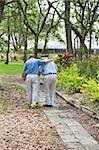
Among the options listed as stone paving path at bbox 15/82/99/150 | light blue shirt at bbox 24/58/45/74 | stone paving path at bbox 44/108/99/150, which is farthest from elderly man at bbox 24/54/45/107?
stone paving path at bbox 44/108/99/150

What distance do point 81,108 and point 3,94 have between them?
5.23m

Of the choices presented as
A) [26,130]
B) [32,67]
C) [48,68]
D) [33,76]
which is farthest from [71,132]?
[48,68]

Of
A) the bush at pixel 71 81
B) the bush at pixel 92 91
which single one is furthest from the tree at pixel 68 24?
the bush at pixel 92 91

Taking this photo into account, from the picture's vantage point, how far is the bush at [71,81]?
18500mm

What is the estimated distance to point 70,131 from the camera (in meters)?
10.2

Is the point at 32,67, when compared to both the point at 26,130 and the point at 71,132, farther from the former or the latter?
the point at 71,132

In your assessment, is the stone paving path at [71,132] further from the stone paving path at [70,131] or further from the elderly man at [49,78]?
the elderly man at [49,78]

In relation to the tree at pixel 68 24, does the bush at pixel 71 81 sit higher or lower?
lower

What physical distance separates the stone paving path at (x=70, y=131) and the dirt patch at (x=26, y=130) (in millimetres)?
152

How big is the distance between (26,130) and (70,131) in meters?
0.98

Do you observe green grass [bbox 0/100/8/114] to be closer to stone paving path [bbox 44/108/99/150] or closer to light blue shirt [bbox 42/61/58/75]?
Answer: stone paving path [bbox 44/108/99/150]

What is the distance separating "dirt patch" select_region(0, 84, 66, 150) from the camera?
8.72m

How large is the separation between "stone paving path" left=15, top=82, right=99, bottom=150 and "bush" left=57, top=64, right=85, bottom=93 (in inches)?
184

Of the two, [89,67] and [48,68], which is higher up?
[48,68]
